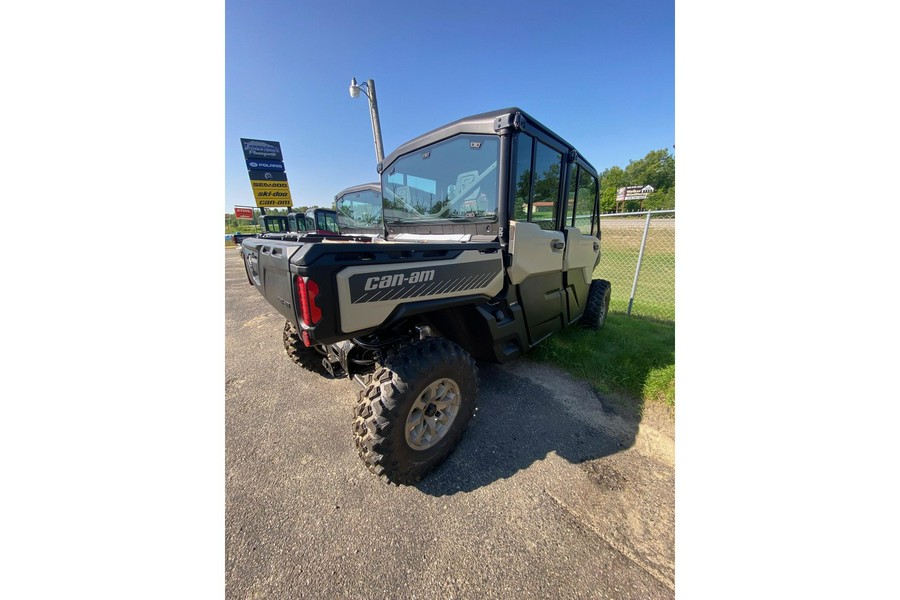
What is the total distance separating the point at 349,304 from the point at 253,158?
24.2 m

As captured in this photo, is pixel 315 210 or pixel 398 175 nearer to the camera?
pixel 398 175

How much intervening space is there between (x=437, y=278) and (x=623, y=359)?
9.02 ft

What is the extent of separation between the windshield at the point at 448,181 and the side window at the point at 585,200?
5.08 feet

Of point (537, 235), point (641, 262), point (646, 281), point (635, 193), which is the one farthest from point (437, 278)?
point (635, 193)

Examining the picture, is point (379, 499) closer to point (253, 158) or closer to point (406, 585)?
point (406, 585)

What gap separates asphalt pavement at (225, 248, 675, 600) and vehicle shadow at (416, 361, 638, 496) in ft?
0.03

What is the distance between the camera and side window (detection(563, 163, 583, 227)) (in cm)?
304

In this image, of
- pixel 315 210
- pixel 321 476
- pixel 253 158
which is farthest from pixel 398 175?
pixel 253 158

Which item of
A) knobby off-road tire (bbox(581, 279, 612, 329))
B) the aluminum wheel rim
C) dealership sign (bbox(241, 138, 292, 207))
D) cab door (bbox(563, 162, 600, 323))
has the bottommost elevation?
the aluminum wheel rim

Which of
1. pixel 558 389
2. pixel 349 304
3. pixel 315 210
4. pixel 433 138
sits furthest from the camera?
pixel 315 210

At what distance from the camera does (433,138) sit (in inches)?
101

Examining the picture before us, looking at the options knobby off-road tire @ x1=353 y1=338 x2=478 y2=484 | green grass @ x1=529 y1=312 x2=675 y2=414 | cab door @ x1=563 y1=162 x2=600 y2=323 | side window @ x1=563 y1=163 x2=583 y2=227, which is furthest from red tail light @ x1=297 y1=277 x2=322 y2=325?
green grass @ x1=529 y1=312 x2=675 y2=414

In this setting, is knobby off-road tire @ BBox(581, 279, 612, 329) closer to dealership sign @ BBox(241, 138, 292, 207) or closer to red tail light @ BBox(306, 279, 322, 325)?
red tail light @ BBox(306, 279, 322, 325)

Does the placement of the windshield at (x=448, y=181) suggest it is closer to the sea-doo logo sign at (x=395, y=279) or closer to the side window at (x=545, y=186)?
the side window at (x=545, y=186)
